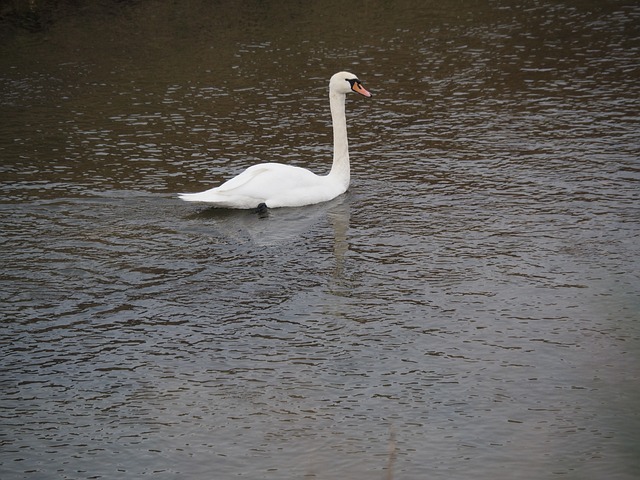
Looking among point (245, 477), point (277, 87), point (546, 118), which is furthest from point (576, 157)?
point (245, 477)

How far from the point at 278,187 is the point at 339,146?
3.11ft

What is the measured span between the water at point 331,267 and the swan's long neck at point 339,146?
0.98ft

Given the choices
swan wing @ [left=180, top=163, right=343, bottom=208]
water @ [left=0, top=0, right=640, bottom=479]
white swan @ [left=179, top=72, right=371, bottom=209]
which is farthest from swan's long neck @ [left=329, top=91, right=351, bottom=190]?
water @ [left=0, top=0, right=640, bottom=479]

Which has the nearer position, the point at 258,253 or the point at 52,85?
the point at 258,253

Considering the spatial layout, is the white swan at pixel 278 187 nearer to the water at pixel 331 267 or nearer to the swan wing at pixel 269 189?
the swan wing at pixel 269 189

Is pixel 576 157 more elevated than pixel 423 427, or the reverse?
pixel 576 157

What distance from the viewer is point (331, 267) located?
342 inches

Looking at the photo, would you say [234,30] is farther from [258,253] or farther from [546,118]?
[258,253]

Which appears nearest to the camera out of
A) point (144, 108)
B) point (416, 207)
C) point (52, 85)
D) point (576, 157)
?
point (416, 207)

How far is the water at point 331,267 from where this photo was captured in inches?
237

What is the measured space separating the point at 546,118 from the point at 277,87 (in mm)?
3831

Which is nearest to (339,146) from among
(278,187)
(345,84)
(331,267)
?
(345,84)

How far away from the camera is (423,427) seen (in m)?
6.11

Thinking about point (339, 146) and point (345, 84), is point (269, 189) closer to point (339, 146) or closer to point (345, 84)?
point (339, 146)
